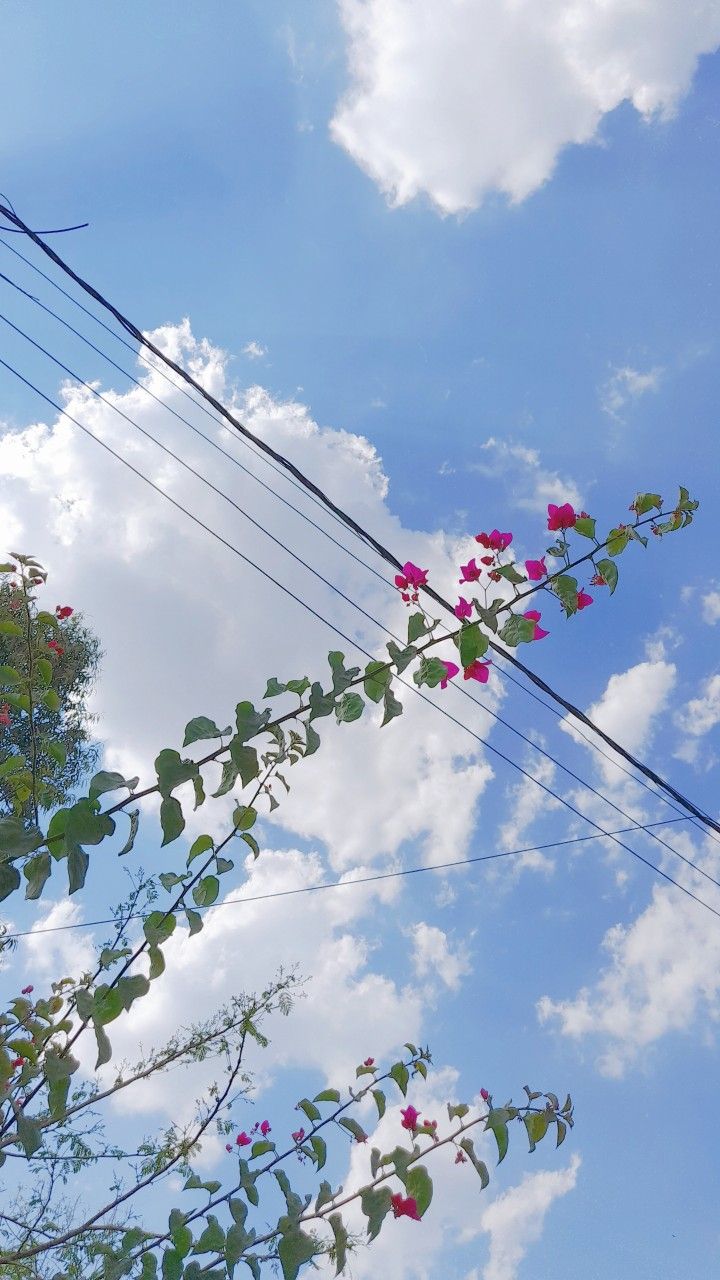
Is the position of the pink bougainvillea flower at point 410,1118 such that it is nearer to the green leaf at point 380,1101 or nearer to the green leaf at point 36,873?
the green leaf at point 380,1101

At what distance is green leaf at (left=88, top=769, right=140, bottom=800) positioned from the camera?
1269mm

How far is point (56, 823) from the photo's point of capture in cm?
124

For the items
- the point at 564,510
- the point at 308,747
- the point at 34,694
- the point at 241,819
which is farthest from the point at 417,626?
the point at 34,694

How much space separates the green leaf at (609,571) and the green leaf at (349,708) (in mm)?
561

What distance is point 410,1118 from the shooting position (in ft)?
6.46

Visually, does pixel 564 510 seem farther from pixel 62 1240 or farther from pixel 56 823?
pixel 62 1240

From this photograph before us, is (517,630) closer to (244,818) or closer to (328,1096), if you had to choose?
(244,818)

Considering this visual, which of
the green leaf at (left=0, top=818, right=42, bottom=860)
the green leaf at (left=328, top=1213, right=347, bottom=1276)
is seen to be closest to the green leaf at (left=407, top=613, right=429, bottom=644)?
the green leaf at (left=0, top=818, right=42, bottom=860)

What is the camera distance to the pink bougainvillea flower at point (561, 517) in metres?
1.69

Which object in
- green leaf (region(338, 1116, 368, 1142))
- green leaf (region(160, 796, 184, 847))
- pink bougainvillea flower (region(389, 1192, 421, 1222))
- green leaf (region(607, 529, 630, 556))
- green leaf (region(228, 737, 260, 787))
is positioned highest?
green leaf (region(607, 529, 630, 556))

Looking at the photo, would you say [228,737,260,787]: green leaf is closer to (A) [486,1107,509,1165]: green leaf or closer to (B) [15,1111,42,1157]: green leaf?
(B) [15,1111,42,1157]: green leaf

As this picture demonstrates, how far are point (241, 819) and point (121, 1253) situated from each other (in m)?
1.01

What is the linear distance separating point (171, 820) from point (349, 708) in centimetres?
39

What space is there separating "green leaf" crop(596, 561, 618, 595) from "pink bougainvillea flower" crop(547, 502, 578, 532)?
11cm
